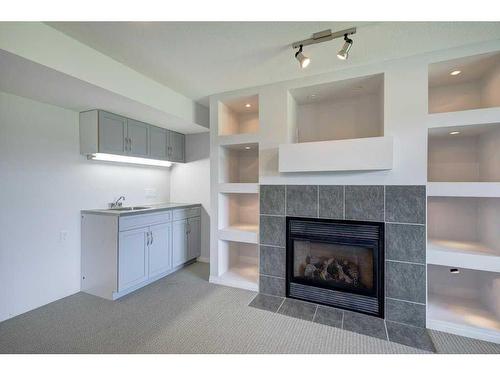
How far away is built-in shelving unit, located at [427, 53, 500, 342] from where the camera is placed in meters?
1.93

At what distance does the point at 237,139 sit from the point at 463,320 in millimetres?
3005

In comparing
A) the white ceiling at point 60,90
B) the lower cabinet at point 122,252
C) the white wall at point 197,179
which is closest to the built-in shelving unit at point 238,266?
the white wall at point 197,179

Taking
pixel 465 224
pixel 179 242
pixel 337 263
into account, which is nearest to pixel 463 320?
pixel 465 224

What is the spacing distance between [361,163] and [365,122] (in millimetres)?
834

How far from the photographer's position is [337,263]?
99.7 inches

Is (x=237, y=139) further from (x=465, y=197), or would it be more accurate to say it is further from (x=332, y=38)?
(x=465, y=197)

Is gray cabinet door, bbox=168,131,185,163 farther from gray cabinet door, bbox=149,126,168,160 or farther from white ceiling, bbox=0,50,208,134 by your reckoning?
white ceiling, bbox=0,50,208,134

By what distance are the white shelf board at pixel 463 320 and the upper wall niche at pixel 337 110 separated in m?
1.94

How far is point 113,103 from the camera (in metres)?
2.46

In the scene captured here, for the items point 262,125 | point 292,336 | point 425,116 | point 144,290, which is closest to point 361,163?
point 425,116

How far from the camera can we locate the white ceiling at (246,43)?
1693 millimetres

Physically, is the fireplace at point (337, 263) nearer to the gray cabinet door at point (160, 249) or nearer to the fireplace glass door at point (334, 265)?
the fireplace glass door at point (334, 265)

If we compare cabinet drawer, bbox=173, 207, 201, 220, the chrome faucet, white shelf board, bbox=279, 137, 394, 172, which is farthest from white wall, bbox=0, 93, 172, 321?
white shelf board, bbox=279, 137, 394, 172
